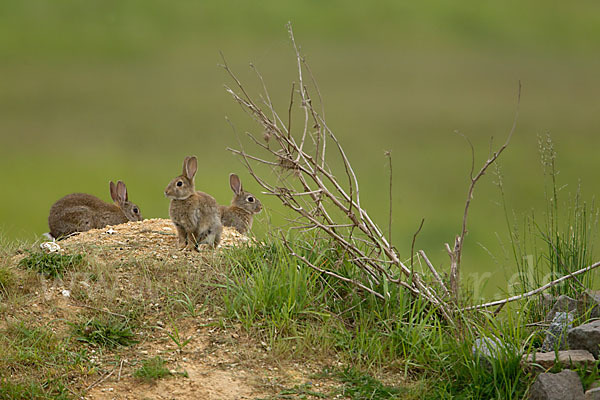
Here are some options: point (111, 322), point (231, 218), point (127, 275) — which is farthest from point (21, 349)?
A: point (231, 218)

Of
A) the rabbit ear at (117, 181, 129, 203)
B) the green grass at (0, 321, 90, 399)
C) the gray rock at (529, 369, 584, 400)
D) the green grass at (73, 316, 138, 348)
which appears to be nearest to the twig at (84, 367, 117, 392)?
the green grass at (0, 321, 90, 399)

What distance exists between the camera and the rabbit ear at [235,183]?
30.2 feet

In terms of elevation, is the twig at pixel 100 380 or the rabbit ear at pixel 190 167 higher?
the rabbit ear at pixel 190 167

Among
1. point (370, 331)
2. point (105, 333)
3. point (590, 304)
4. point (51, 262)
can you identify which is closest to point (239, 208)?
point (51, 262)

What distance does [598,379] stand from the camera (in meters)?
4.91

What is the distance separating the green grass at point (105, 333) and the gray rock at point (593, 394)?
3337mm

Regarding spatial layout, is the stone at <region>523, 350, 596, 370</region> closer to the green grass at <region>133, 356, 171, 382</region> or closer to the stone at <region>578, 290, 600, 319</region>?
the stone at <region>578, 290, 600, 319</region>

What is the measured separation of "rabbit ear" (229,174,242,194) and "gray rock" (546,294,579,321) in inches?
181

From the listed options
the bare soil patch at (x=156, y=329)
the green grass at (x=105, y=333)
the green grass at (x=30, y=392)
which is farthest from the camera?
the green grass at (x=105, y=333)

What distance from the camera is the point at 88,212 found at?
9.37m

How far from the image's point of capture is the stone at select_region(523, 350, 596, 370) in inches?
193

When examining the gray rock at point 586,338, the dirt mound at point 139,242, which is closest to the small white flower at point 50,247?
the dirt mound at point 139,242

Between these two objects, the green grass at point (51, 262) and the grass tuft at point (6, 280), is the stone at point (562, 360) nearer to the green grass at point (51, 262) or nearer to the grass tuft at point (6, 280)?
the green grass at point (51, 262)

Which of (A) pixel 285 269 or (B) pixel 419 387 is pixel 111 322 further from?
(B) pixel 419 387
